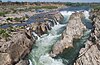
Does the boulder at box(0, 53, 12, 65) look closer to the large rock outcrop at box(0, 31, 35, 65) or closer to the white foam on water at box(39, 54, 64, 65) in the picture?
the large rock outcrop at box(0, 31, 35, 65)

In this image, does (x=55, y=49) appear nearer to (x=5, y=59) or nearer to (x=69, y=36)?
(x=69, y=36)

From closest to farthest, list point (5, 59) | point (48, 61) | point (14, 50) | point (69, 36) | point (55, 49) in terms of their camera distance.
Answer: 1. point (5, 59)
2. point (48, 61)
3. point (14, 50)
4. point (55, 49)
5. point (69, 36)

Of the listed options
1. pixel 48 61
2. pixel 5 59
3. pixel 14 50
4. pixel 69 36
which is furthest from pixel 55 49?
pixel 5 59

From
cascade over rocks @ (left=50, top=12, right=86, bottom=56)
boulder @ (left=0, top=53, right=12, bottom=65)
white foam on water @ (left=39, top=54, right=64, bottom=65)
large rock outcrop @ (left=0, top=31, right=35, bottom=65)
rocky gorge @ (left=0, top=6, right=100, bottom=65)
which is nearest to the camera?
rocky gorge @ (left=0, top=6, right=100, bottom=65)

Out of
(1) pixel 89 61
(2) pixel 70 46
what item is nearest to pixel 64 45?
(2) pixel 70 46

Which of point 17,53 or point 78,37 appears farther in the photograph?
point 78,37

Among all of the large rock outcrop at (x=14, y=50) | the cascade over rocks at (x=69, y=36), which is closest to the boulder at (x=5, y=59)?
the large rock outcrop at (x=14, y=50)

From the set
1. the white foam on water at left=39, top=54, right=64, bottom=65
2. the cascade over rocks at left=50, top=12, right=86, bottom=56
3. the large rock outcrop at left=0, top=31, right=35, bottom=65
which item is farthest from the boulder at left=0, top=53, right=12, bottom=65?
the cascade over rocks at left=50, top=12, right=86, bottom=56

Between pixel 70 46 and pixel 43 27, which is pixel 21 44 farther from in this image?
pixel 43 27

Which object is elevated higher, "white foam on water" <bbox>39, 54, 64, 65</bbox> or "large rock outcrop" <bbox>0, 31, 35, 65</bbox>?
"large rock outcrop" <bbox>0, 31, 35, 65</bbox>
